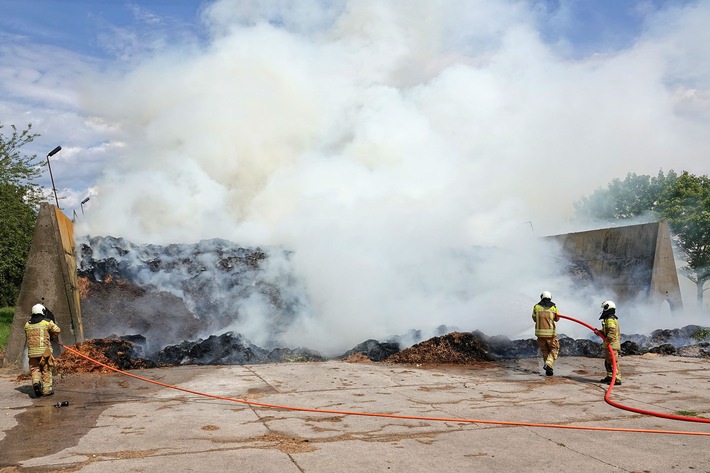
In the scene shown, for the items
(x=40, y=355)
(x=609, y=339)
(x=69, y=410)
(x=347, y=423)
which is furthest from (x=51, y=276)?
(x=609, y=339)

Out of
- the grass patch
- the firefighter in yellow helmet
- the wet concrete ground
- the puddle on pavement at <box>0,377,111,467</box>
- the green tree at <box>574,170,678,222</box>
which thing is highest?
the green tree at <box>574,170,678,222</box>

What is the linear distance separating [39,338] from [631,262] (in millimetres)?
16264

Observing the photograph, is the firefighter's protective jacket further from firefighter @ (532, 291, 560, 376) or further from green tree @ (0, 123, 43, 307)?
green tree @ (0, 123, 43, 307)

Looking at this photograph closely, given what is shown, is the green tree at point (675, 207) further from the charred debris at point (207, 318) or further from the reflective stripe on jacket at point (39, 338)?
the reflective stripe on jacket at point (39, 338)

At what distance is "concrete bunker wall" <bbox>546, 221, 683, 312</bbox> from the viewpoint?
58.3 ft

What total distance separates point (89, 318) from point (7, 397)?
17.4ft

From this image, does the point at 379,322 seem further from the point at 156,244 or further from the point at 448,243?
the point at 156,244

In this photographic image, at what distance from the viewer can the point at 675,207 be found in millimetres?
31906

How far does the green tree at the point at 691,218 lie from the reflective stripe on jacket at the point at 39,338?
29.9 metres

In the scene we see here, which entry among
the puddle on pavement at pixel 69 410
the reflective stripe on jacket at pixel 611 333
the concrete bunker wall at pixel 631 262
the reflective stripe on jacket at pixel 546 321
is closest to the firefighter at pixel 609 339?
the reflective stripe on jacket at pixel 611 333

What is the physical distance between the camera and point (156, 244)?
53.4 feet

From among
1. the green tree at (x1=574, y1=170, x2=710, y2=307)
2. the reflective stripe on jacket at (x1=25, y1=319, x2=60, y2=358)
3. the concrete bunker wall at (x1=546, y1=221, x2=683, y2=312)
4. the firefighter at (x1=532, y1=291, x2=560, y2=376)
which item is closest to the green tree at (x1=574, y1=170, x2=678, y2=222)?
the green tree at (x1=574, y1=170, x2=710, y2=307)

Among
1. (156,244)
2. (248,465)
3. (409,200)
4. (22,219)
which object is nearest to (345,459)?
(248,465)

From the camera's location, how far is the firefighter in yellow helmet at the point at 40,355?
866 centimetres
